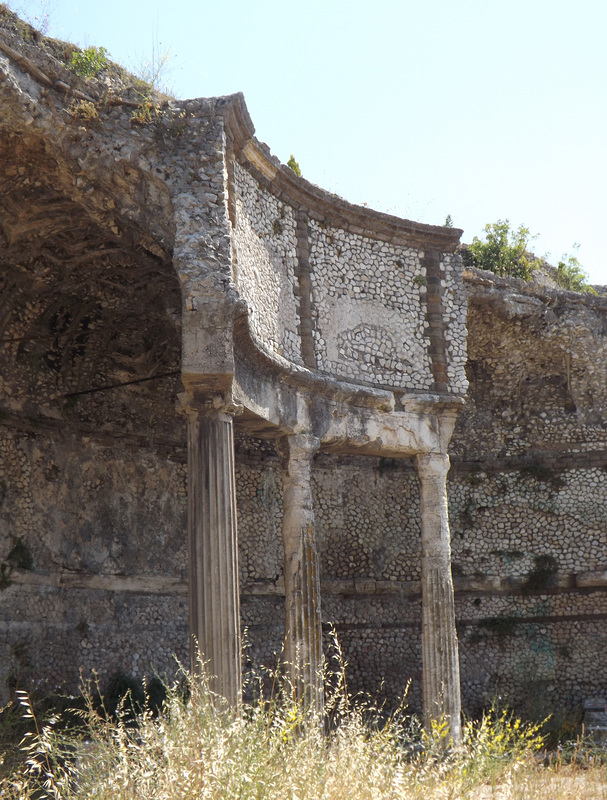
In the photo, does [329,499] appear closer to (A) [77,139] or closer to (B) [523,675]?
(B) [523,675]

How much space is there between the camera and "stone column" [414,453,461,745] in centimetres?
1319

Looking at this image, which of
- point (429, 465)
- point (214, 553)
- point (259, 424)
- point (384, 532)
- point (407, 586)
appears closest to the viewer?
point (214, 553)

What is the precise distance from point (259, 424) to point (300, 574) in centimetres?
195

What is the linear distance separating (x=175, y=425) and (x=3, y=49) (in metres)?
7.05

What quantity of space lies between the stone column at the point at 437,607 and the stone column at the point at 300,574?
6.07 ft

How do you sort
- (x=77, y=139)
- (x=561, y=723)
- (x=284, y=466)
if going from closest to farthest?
(x=77, y=139)
(x=284, y=466)
(x=561, y=723)

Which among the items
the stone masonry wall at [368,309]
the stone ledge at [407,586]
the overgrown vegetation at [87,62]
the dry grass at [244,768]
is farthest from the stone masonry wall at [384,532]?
the dry grass at [244,768]

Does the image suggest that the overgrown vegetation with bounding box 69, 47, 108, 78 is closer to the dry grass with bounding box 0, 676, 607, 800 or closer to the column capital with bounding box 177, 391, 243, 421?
the column capital with bounding box 177, 391, 243, 421

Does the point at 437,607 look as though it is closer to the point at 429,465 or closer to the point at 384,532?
the point at 429,465

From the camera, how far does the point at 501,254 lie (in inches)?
738

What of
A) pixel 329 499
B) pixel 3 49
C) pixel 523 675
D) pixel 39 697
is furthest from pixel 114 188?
pixel 523 675

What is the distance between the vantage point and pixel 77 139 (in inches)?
424

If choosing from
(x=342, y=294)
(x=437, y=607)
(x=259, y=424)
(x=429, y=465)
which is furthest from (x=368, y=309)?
(x=437, y=607)

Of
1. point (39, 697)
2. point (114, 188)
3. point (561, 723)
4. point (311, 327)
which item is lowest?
point (561, 723)
